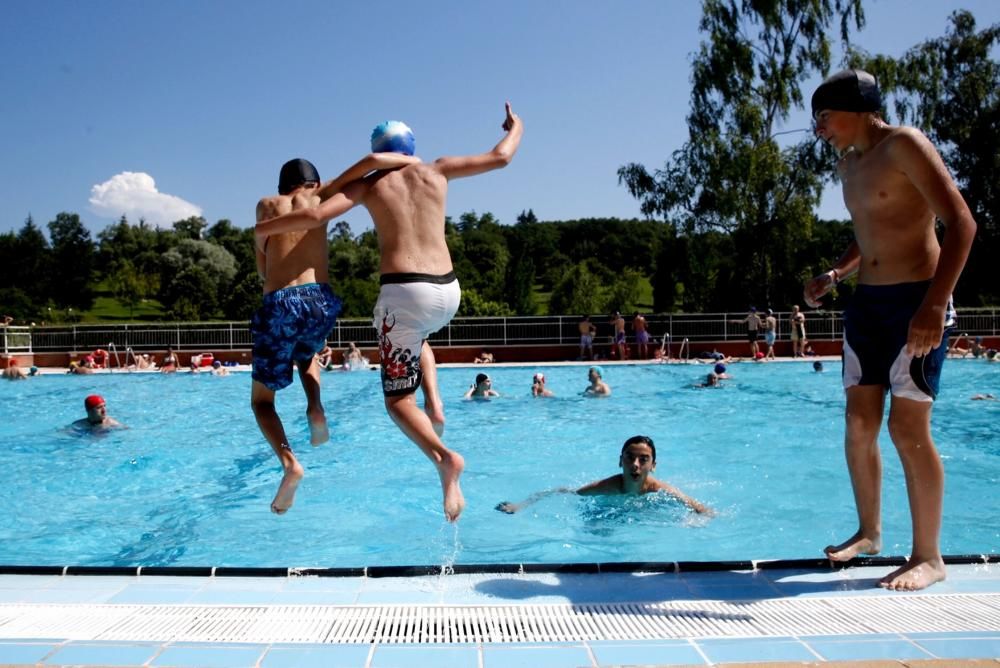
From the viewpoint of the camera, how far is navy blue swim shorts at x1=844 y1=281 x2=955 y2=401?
143 inches

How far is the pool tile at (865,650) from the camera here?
2.77 m

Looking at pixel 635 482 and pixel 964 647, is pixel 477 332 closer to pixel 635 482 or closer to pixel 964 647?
pixel 635 482

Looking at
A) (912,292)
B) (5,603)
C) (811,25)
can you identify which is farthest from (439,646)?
(811,25)

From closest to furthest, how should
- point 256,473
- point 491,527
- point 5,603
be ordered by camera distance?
1. point 5,603
2. point 491,527
3. point 256,473

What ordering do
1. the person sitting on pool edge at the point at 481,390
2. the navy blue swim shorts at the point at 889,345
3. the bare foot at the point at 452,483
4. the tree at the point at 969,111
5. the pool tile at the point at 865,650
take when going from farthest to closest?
the tree at the point at 969,111 < the person sitting on pool edge at the point at 481,390 < the bare foot at the point at 452,483 < the navy blue swim shorts at the point at 889,345 < the pool tile at the point at 865,650

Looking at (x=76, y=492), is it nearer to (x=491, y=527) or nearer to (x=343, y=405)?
(x=491, y=527)

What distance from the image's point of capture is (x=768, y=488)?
27.3ft

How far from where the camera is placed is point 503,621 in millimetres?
3275

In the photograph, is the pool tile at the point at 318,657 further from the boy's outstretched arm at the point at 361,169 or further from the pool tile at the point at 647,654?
the boy's outstretched arm at the point at 361,169

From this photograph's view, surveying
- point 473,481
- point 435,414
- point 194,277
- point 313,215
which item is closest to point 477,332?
point 473,481

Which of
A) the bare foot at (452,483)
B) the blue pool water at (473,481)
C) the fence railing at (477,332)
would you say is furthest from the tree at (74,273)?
the bare foot at (452,483)

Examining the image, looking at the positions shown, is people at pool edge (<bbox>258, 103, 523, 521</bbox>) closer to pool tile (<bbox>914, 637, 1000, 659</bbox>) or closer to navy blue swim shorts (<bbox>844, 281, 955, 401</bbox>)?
navy blue swim shorts (<bbox>844, 281, 955, 401</bbox>)

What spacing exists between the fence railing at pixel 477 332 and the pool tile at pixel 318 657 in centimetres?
2244

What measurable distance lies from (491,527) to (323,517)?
5.09 feet
